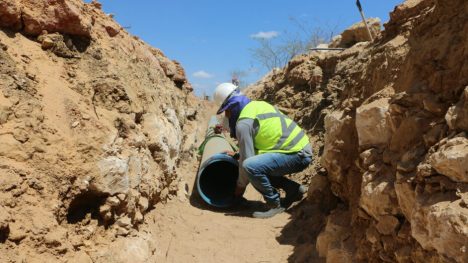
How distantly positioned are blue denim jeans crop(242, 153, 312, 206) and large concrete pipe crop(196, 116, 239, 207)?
0.55 meters

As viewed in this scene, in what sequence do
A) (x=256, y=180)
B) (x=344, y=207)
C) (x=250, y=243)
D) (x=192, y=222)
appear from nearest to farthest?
1. (x=344, y=207)
2. (x=250, y=243)
3. (x=192, y=222)
4. (x=256, y=180)

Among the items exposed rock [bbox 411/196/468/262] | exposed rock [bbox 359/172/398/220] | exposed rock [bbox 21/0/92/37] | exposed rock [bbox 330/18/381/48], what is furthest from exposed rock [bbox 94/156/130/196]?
exposed rock [bbox 330/18/381/48]

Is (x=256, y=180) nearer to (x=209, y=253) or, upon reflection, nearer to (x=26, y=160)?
(x=209, y=253)

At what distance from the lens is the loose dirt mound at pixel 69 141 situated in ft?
7.94

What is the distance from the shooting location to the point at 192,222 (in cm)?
417

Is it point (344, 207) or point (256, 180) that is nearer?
point (344, 207)

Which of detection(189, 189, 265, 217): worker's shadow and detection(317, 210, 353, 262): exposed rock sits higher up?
detection(189, 189, 265, 217): worker's shadow

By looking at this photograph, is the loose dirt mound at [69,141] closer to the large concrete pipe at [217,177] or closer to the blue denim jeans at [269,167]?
the large concrete pipe at [217,177]

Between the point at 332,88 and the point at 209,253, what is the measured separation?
14.4ft

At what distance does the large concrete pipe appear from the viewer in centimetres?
501

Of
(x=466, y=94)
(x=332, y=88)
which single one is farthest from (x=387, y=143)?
(x=332, y=88)

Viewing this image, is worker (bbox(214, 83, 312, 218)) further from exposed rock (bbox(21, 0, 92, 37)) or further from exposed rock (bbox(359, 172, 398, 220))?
exposed rock (bbox(359, 172, 398, 220))

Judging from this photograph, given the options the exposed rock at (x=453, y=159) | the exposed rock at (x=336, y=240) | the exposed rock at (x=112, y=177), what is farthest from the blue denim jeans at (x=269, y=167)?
the exposed rock at (x=453, y=159)

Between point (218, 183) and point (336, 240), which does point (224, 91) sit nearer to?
point (218, 183)
